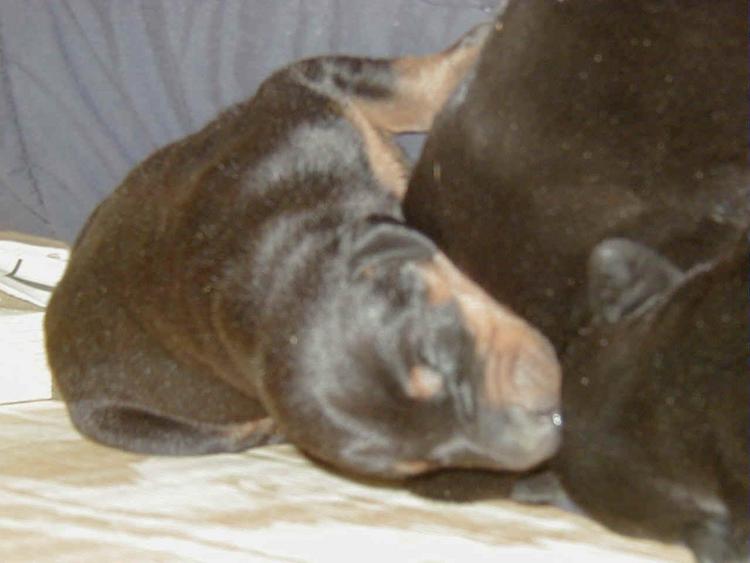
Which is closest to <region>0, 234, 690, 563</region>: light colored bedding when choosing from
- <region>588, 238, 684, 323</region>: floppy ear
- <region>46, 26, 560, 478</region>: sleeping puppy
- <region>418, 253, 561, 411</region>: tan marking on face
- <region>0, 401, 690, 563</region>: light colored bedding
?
<region>0, 401, 690, 563</region>: light colored bedding

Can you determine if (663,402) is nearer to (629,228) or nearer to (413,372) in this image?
(629,228)

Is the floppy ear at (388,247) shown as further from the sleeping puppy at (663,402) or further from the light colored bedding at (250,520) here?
the light colored bedding at (250,520)

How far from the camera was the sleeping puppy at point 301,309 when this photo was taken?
67.3 inches

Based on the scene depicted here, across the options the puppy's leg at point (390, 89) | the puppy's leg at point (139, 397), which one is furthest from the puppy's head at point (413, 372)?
the puppy's leg at point (139, 397)

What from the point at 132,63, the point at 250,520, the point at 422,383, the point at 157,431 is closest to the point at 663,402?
the point at 422,383

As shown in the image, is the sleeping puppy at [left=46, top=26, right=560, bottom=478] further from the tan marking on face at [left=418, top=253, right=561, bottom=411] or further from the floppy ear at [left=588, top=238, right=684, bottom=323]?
the floppy ear at [left=588, top=238, right=684, bottom=323]

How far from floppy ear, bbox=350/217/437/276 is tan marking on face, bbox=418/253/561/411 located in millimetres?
29

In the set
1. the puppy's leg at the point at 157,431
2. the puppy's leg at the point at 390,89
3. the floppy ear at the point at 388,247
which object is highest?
the puppy's leg at the point at 390,89

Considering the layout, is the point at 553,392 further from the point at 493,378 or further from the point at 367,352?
the point at 367,352

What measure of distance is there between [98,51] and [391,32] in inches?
22.9

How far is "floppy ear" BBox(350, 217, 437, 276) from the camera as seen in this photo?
5.77 ft

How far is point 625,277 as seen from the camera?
61.9 inches

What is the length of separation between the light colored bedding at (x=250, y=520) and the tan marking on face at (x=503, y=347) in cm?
23

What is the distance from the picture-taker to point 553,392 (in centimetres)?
167
